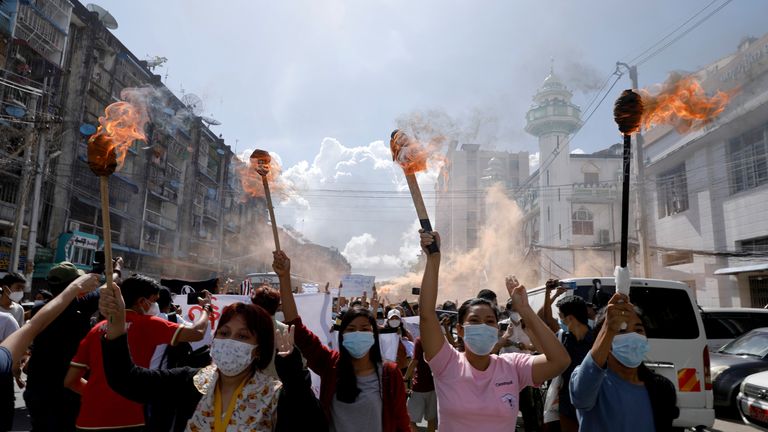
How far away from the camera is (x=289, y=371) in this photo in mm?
2688

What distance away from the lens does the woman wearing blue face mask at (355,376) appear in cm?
335

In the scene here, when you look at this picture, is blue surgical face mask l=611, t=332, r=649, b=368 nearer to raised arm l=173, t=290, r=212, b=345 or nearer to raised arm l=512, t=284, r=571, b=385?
raised arm l=512, t=284, r=571, b=385

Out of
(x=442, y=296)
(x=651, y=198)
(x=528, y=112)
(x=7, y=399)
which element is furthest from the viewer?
(x=528, y=112)

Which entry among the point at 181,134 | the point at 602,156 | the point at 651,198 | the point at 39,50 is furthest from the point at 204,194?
the point at 602,156

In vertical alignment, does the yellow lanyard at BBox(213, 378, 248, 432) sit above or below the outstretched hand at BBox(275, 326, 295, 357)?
below

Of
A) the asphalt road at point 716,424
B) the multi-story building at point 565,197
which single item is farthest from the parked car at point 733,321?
the multi-story building at point 565,197

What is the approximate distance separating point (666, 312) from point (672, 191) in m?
24.3

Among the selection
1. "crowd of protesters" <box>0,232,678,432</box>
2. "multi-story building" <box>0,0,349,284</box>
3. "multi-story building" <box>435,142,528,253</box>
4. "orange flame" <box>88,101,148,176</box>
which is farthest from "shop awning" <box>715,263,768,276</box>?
"multi-story building" <box>435,142,528,253</box>

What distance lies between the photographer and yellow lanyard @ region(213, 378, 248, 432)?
2447 millimetres

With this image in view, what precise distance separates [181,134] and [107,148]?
4221cm

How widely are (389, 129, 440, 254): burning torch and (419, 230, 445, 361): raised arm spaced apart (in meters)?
0.04

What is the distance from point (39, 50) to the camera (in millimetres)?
24125

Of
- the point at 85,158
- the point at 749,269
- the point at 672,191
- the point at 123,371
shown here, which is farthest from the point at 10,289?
the point at 672,191

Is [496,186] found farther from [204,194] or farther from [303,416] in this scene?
[303,416]
